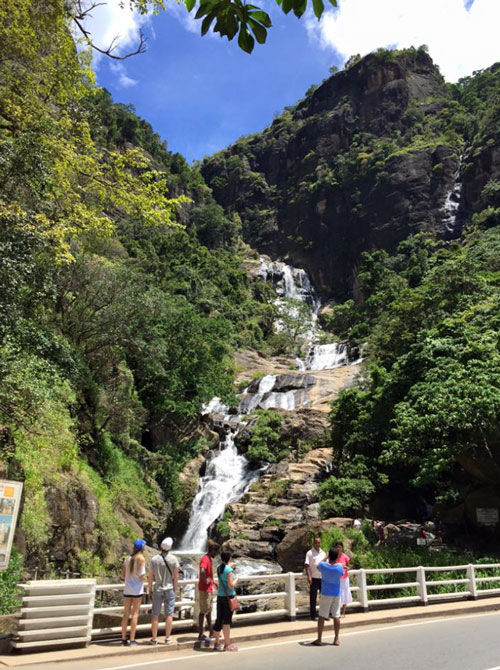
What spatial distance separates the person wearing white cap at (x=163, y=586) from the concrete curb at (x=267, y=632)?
30cm

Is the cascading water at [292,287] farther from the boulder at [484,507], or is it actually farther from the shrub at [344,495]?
the boulder at [484,507]

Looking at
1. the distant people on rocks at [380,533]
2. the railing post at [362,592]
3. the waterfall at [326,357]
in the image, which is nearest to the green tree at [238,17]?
the railing post at [362,592]

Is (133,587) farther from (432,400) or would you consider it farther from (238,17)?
(432,400)

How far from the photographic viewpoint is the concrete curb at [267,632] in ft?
20.1

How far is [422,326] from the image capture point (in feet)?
103

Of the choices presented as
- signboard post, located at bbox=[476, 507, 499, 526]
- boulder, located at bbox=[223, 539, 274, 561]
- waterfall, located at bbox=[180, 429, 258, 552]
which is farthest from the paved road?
waterfall, located at bbox=[180, 429, 258, 552]

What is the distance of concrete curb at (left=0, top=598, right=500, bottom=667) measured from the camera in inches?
241

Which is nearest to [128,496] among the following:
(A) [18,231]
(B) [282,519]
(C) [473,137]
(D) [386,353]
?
(B) [282,519]

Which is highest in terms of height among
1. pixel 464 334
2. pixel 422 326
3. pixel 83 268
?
pixel 422 326

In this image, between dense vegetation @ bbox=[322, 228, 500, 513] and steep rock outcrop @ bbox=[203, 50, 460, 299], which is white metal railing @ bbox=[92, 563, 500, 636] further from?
steep rock outcrop @ bbox=[203, 50, 460, 299]

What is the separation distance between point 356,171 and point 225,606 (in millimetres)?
90299

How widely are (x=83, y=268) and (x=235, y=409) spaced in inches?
929

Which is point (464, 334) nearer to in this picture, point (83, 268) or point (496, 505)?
point (496, 505)

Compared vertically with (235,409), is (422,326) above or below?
above
